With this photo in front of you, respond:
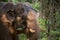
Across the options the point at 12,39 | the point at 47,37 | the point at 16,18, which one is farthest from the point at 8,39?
the point at 47,37

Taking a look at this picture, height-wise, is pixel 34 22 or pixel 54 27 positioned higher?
pixel 34 22

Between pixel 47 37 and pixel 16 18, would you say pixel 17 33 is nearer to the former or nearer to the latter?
pixel 16 18

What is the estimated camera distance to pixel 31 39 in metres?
2.56

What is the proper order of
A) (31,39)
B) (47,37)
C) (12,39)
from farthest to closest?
(47,37)
(12,39)
(31,39)

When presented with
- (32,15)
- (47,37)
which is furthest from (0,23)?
(47,37)

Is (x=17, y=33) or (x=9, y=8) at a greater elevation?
(x=9, y=8)

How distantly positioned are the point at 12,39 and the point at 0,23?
0.64 feet

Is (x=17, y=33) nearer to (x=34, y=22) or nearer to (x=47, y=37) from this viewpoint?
(x=34, y=22)

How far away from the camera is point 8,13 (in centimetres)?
270

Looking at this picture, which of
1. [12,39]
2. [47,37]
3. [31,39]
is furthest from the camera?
[47,37]

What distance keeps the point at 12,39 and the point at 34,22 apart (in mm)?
316

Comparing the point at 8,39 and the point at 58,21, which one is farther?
the point at 58,21

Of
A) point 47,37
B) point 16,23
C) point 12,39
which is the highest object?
point 16,23

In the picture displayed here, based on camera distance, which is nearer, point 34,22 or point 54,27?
point 34,22
